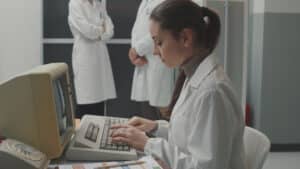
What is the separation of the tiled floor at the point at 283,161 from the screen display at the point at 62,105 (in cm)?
231

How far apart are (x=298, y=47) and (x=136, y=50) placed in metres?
1.54

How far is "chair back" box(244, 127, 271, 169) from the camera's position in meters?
1.26

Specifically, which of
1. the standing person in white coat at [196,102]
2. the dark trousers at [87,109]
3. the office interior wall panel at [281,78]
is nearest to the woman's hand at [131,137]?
the standing person in white coat at [196,102]

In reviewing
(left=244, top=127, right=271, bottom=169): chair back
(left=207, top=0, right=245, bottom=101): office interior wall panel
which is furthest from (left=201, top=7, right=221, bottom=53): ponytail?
(left=207, top=0, right=245, bottom=101): office interior wall panel

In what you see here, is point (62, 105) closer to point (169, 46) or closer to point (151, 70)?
point (169, 46)

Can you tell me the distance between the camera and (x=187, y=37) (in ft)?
3.98

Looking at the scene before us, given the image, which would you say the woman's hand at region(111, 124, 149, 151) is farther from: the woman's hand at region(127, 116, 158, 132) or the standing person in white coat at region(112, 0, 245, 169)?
the woman's hand at region(127, 116, 158, 132)

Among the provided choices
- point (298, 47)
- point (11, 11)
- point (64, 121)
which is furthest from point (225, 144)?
point (11, 11)

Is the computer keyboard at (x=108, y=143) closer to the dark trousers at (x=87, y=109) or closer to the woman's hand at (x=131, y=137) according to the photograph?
the woman's hand at (x=131, y=137)

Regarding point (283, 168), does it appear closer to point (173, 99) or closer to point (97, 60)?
point (97, 60)

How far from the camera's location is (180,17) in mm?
1199

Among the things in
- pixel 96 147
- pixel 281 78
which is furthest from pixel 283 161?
pixel 96 147

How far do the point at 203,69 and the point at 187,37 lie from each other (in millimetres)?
108

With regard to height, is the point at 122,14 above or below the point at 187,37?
above
